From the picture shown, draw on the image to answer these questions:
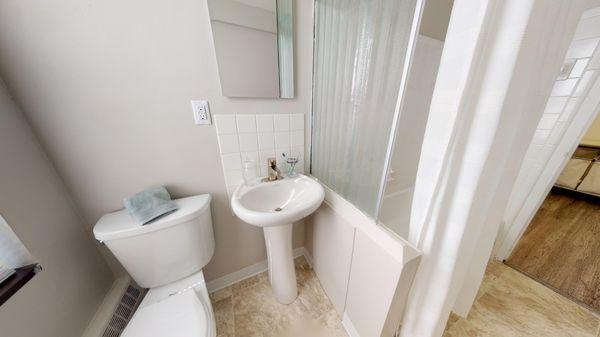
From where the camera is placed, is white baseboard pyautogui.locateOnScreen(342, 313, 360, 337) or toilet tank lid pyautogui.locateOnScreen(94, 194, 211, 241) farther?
white baseboard pyautogui.locateOnScreen(342, 313, 360, 337)

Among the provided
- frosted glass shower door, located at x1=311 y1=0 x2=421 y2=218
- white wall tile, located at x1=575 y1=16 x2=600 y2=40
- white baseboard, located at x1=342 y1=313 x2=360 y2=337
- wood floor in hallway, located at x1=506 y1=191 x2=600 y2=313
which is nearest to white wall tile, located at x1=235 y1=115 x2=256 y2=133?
frosted glass shower door, located at x1=311 y1=0 x2=421 y2=218

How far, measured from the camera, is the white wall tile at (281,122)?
42.1 inches

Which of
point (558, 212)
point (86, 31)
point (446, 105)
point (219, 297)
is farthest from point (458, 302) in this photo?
point (558, 212)

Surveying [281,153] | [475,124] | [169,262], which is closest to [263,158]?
[281,153]

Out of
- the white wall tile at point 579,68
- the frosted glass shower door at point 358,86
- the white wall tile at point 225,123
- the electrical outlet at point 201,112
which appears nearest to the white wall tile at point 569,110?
the white wall tile at point 579,68

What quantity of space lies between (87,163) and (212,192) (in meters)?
0.53

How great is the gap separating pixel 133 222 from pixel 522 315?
7.28 feet

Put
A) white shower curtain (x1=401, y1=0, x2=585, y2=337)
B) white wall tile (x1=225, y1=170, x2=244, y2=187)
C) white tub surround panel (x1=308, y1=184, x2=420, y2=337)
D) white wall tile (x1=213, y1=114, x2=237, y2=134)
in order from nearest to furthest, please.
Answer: white shower curtain (x1=401, y1=0, x2=585, y2=337), white tub surround panel (x1=308, y1=184, x2=420, y2=337), white wall tile (x1=213, y1=114, x2=237, y2=134), white wall tile (x1=225, y1=170, x2=244, y2=187)

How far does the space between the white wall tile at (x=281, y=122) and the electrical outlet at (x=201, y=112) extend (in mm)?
357

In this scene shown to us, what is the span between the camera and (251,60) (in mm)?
939

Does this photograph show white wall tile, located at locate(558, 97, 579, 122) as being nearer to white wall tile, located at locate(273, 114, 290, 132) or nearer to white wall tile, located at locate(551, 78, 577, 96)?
white wall tile, located at locate(551, 78, 577, 96)

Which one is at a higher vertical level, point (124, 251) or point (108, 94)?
point (108, 94)

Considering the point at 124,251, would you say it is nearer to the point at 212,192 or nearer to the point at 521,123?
the point at 212,192

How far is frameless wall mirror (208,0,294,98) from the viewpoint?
0.85m
